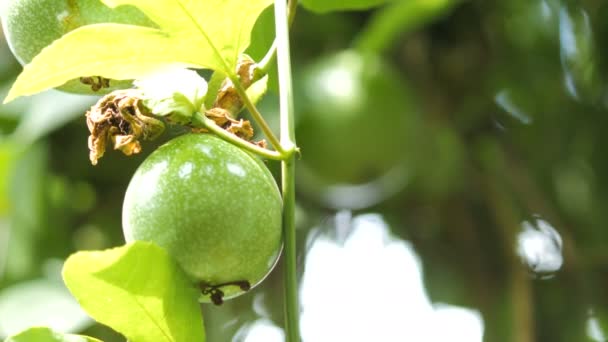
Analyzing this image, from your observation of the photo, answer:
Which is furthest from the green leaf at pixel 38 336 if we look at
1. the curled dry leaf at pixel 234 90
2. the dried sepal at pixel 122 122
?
the curled dry leaf at pixel 234 90

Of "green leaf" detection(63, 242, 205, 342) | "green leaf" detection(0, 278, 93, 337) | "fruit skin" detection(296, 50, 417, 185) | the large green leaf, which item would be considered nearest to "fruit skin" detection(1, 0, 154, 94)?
the large green leaf

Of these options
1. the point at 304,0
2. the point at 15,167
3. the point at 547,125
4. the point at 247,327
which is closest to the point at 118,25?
the point at 304,0

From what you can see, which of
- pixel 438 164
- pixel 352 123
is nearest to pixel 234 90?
pixel 352 123

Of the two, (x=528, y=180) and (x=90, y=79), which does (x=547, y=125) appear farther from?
(x=90, y=79)

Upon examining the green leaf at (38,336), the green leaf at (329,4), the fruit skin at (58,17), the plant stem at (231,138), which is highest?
the fruit skin at (58,17)

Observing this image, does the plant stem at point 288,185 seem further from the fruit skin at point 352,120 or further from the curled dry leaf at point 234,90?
the fruit skin at point 352,120
